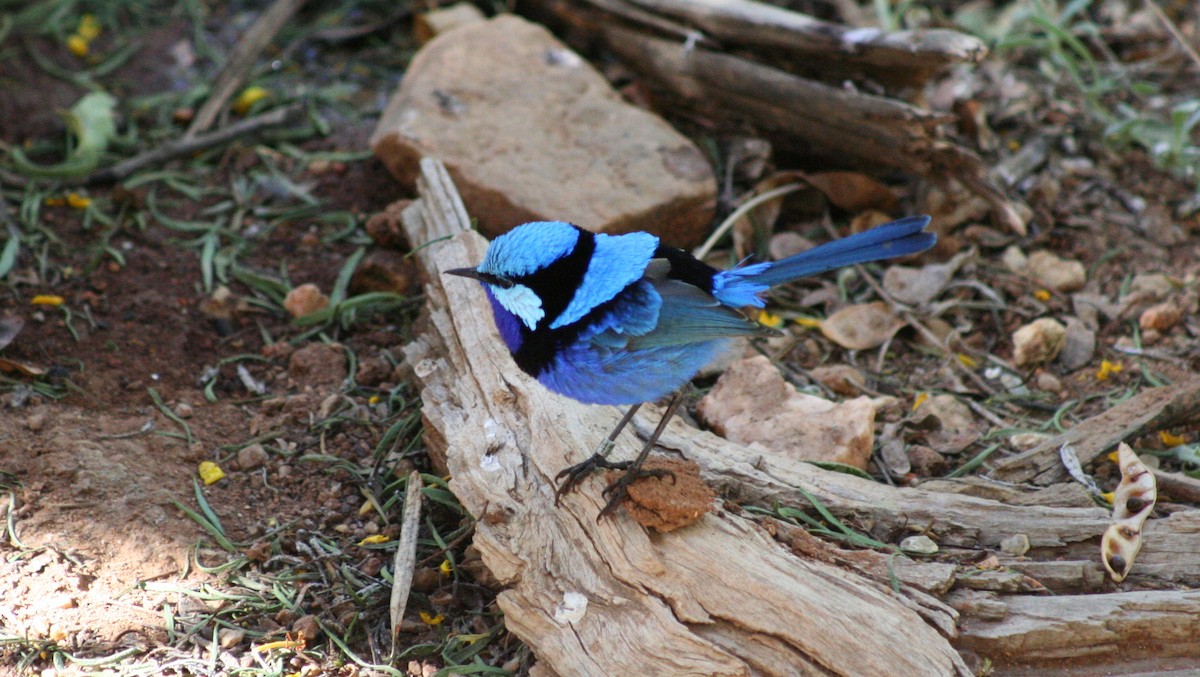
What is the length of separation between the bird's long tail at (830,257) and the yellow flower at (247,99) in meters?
3.59

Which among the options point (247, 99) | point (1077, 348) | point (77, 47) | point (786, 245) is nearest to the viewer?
point (1077, 348)

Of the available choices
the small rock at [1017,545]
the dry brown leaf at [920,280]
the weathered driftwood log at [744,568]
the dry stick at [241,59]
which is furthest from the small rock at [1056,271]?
the dry stick at [241,59]

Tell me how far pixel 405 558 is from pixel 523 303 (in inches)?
37.2

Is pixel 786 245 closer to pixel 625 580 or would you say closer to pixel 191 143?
pixel 625 580

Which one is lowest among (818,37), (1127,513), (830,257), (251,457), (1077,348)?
(251,457)

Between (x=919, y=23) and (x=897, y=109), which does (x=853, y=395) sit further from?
(x=919, y=23)

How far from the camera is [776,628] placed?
291 cm

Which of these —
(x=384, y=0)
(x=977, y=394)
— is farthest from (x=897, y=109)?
(x=384, y=0)

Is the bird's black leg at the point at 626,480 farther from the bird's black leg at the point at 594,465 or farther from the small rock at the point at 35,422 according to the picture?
the small rock at the point at 35,422

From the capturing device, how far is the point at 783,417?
4043 mm

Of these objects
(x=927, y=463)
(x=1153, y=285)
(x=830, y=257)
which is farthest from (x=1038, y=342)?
(x=830, y=257)

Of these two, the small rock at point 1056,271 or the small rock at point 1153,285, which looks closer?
the small rock at point 1153,285

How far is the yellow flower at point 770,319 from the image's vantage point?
4897 millimetres

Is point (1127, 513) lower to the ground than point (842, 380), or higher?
higher
